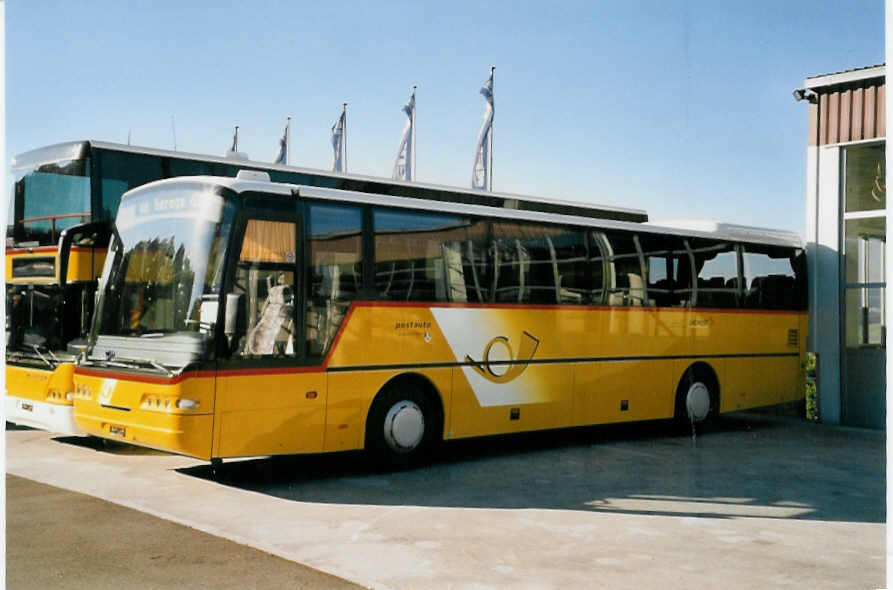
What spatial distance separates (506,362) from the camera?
12031 millimetres

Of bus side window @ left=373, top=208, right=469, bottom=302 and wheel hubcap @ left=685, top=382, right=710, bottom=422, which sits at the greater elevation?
bus side window @ left=373, top=208, right=469, bottom=302

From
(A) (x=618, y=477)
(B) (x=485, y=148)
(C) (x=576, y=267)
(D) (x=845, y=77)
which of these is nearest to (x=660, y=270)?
(C) (x=576, y=267)

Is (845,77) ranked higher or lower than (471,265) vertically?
higher

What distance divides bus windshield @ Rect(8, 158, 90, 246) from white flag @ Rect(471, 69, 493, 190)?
52.1 ft

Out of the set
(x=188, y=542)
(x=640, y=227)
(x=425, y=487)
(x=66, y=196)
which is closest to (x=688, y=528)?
(x=425, y=487)

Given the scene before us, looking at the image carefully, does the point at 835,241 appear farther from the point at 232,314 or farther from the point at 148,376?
the point at 148,376

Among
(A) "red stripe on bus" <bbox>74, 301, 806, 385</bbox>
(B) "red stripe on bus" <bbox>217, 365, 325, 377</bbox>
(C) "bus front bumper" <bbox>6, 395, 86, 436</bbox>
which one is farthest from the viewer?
(C) "bus front bumper" <bbox>6, 395, 86, 436</bbox>

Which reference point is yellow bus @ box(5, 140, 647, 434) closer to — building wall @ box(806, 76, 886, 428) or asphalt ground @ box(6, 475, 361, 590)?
asphalt ground @ box(6, 475, 361, 590)

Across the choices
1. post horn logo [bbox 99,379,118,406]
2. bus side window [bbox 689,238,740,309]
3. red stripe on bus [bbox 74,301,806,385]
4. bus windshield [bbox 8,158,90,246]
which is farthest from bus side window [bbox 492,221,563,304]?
bus windshield [bbox 8,158,90,246]

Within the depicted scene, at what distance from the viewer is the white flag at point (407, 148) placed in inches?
1126

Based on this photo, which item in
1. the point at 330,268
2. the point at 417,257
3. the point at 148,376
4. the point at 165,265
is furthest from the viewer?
the point at 417,257

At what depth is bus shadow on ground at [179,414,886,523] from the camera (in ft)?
30.1

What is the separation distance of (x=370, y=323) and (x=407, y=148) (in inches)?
740

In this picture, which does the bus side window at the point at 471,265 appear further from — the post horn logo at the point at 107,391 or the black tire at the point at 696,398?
the black tire at the point at 696,398
